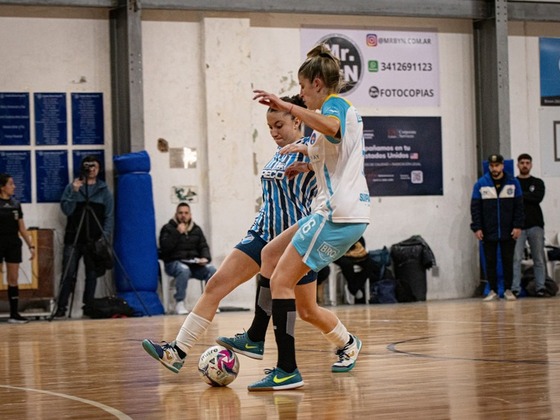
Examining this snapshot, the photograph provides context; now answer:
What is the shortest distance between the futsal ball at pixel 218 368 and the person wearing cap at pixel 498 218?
10.2 metres

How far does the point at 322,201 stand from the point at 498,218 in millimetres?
10280

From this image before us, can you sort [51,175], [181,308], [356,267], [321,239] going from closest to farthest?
[321,239], [181,308], [51,175], [356,267]

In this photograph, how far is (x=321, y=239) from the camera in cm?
532

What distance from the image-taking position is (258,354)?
6.03m

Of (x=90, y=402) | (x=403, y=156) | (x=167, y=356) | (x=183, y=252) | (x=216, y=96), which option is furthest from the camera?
(x=403, y=156)

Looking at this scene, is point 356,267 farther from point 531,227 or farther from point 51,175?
point 51,175

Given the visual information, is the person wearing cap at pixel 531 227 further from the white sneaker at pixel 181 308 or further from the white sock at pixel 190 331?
the white sock at pixel 190 331

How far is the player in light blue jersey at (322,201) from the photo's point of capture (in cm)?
526

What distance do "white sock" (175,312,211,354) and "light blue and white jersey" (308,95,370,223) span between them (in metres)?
0.95

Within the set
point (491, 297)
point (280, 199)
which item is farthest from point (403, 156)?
point (280, 199)

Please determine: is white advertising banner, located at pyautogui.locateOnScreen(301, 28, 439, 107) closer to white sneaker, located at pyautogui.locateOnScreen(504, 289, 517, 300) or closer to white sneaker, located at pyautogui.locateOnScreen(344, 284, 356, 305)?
white sneaker, located at pyautogui.locateOnScreen(344, 284, 356, 305)

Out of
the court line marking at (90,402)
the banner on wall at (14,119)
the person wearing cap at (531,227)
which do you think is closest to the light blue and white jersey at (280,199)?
the court line marking at (90,402)

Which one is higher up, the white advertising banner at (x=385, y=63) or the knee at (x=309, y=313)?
the white advertising banner at (x=385, y=63)

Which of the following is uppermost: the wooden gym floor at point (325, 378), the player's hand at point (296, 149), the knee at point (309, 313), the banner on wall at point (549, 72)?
the banner on wall at point (549, 72)
